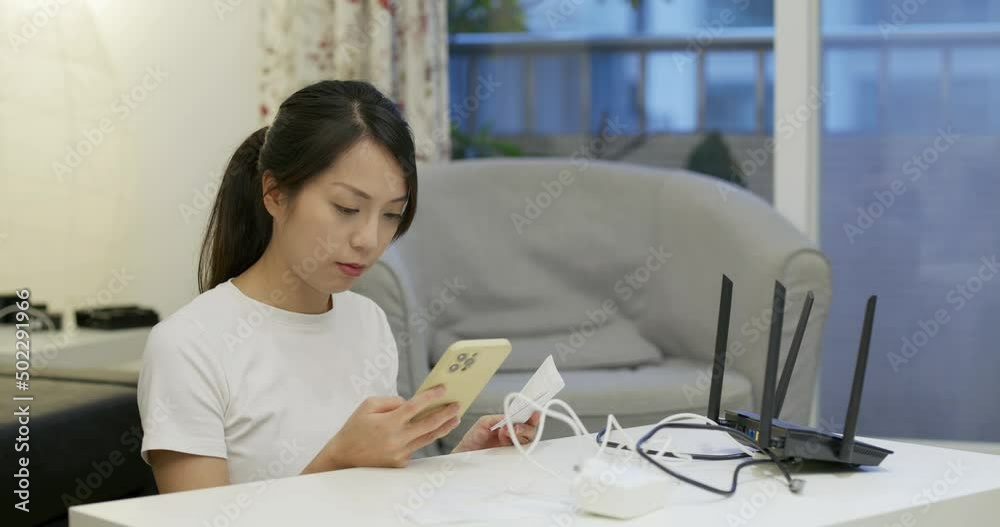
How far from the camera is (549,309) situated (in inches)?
115

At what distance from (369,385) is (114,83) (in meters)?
2.48

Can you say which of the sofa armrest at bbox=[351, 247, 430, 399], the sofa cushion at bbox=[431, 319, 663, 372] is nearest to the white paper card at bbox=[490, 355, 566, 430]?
the sofa armrest at bbox=[351, 247, 430, 399]

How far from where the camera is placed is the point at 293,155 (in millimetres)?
1344

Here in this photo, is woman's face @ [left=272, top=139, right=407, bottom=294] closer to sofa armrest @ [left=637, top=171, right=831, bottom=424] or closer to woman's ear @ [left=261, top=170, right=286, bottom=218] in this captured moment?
woman's ear @ [left=261, top=170, right=286, bottom=218]

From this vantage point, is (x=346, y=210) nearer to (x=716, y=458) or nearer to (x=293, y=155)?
(x=293, y=155)

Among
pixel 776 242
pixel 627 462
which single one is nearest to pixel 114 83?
pixel 776 242

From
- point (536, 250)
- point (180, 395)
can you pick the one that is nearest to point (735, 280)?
point (536, 250)

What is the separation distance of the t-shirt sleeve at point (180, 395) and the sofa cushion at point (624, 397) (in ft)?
3.47

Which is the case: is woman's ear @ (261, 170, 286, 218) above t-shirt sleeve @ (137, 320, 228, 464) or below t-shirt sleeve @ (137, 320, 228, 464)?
above

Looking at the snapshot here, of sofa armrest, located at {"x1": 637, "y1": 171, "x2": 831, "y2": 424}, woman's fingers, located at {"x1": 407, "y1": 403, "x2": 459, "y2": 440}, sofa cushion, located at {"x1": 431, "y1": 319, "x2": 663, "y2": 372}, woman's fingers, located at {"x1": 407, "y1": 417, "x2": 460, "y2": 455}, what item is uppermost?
woman's fingers, located at {"x1": 407, "y1": 403, "x2": 459, "y2": 440}

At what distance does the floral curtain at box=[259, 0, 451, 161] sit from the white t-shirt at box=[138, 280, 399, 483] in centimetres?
211

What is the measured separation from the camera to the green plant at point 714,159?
11.8ft

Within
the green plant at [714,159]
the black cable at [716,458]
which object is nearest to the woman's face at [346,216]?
the black cable at [716,458]

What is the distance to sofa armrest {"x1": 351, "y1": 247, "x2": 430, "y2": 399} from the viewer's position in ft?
7.85
